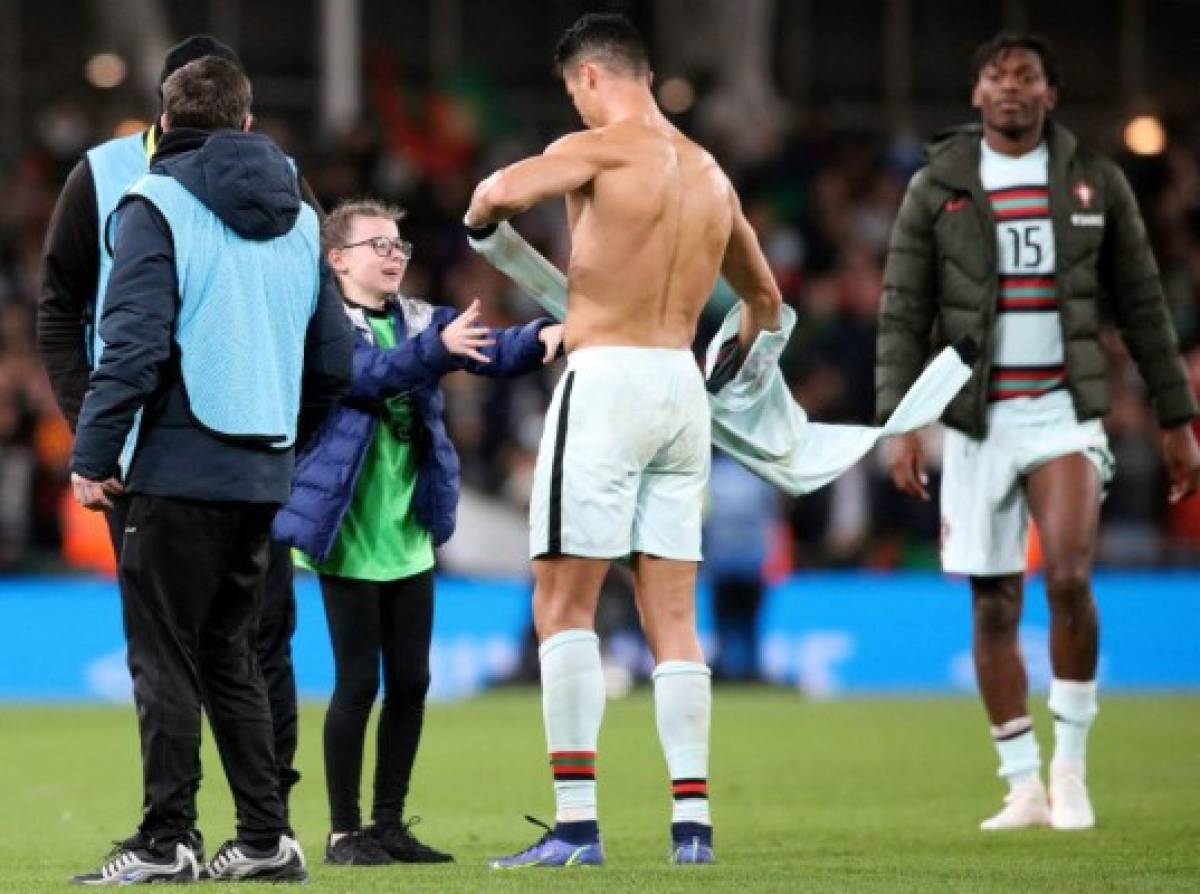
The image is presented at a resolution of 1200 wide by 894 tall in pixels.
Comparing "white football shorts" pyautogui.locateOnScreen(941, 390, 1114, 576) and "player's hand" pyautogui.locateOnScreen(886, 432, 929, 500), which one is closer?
"white football shorts" pyautogui.locateOnScreen(941, 390, 1114, 576)

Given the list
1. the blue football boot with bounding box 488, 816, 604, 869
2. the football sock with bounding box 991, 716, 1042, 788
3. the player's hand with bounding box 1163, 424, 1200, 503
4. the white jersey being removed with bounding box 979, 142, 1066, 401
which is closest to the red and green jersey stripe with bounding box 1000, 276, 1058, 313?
the white jersey being removed with bounding box 979, 142, 1066, 401

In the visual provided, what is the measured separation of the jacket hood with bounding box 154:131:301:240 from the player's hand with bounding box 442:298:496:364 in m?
0.92

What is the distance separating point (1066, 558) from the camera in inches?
376

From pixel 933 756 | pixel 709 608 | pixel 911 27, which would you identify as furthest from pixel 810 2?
pixel 933 756

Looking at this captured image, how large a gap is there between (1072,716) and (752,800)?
1.61 metres

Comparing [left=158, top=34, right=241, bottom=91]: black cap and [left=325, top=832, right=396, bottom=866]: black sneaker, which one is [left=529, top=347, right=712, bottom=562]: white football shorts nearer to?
[left=325, top=832, right=396, bottom=866]: black sneaker

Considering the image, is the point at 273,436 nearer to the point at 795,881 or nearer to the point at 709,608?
the point at 795,881

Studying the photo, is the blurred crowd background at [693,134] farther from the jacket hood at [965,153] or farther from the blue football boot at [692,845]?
the blue football boot at [692,845]

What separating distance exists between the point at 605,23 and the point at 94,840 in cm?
327

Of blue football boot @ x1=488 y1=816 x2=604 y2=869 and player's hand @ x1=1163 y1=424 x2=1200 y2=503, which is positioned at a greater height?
player's hand @ x1=1163 y1=424 x2=1200 y2=503

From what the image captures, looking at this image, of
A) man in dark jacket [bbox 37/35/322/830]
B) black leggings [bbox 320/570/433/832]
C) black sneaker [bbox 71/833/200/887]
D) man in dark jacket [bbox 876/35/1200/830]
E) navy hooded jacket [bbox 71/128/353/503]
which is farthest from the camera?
man in dark jacket [bbox 876/35/1200/830]

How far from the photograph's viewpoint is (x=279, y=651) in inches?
330

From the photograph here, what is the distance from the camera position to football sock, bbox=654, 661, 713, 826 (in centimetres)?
804

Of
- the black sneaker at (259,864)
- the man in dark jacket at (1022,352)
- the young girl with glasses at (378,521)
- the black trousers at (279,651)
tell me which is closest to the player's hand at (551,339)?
the young girl with glasses at (378,521)
